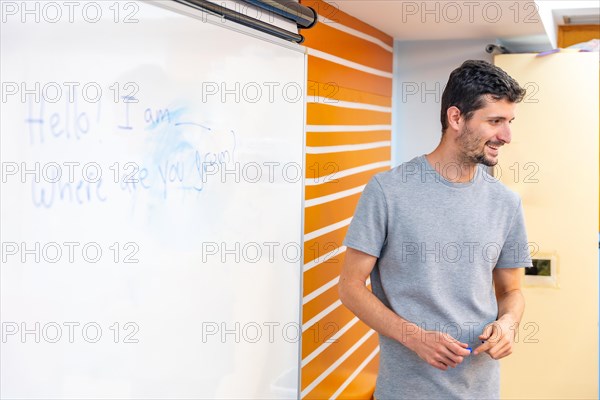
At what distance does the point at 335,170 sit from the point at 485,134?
646mm

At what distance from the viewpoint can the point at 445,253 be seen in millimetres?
1866

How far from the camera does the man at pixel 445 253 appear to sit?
73.2 inches

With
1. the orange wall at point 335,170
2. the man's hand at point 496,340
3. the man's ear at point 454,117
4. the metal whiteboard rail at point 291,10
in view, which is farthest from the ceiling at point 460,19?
the man's hand at point 496,340

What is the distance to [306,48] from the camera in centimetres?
204

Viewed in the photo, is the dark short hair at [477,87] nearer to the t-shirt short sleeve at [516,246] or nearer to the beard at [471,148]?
the beard at [471,148]

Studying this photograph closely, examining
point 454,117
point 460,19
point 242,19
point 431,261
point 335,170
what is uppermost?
point 460,19

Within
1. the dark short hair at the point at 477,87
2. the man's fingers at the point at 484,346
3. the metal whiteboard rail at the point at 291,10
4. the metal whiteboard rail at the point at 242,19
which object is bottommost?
the man's fingers at the point at 484,346

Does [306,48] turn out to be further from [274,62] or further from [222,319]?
[222,319]

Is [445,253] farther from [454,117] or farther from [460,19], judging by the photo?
[460,19]

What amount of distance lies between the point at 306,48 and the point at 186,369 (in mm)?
952

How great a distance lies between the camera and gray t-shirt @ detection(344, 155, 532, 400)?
1865 mm

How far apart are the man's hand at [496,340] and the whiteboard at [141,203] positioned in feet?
1.74

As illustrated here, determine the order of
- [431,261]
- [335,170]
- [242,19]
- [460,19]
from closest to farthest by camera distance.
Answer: [242,19], [431,261], [335,170], [460,19]

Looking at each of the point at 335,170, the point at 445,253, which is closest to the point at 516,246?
the point at 445,253
